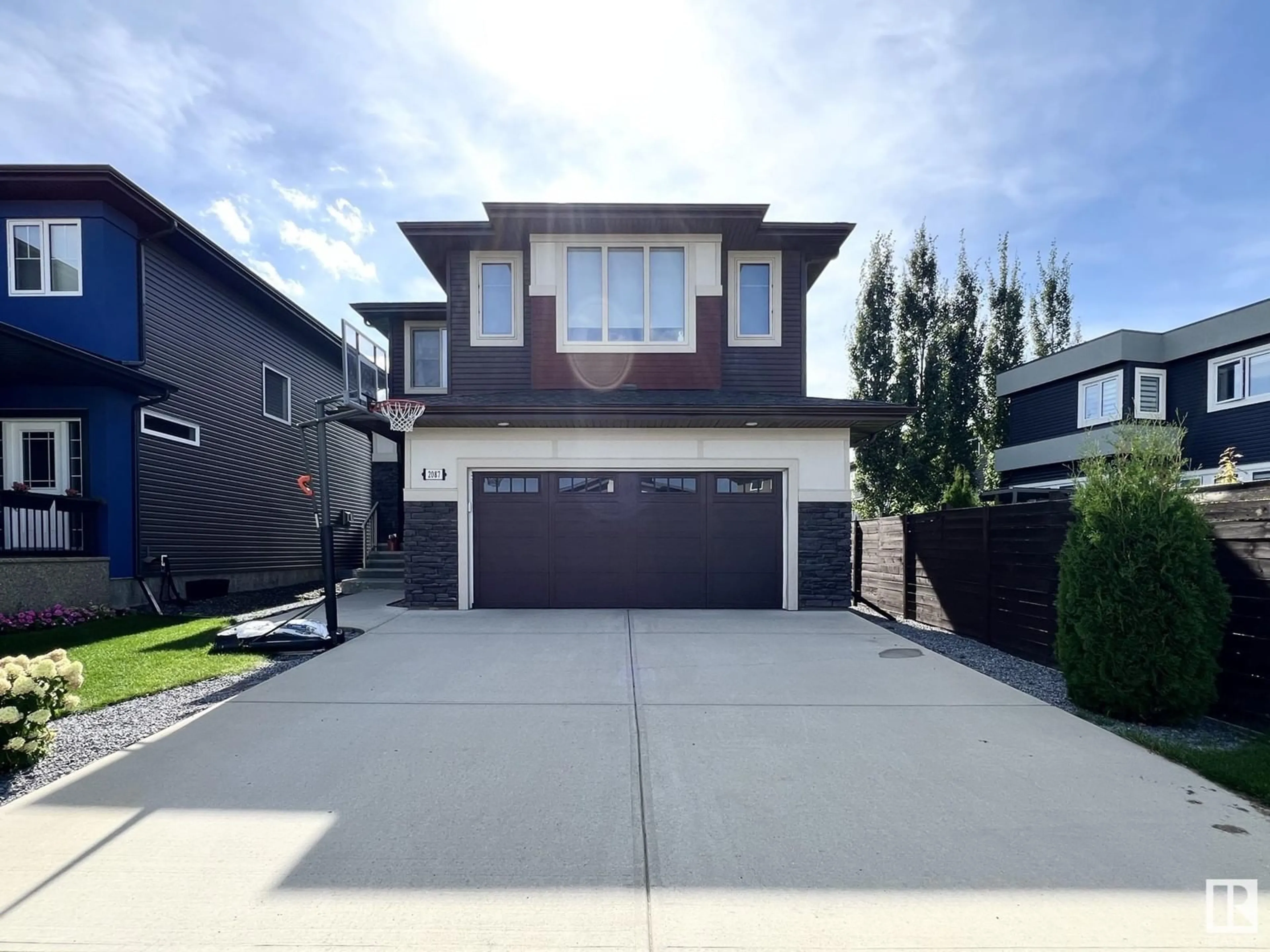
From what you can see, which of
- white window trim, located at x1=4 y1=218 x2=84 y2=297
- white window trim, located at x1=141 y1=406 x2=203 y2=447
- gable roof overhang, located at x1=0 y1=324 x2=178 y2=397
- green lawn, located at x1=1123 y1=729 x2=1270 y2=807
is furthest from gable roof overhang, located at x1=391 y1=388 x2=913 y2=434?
white window trim, located at x1=4 y1=218 x2=84 y2=297

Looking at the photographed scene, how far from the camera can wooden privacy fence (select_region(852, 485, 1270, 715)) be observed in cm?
479

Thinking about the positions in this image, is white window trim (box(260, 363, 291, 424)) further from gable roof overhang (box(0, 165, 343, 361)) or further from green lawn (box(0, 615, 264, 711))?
green lawn (box(0, 615, 264, 711))

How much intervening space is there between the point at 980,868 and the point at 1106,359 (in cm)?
1768

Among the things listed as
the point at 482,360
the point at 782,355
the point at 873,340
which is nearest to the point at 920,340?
the point at 873,340

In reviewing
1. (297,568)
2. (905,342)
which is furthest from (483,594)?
(905,342)

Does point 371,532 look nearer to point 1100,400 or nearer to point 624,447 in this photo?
point 624,447

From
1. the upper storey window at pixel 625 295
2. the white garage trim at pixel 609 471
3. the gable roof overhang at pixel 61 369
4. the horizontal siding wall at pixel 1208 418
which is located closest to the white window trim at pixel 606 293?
the upper storey window at pixel 625 295

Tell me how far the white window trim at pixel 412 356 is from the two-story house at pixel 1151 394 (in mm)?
13048

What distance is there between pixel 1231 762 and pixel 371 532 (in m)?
16.4

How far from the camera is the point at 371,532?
1653 cm

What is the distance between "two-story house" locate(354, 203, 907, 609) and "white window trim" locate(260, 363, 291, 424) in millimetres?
6744

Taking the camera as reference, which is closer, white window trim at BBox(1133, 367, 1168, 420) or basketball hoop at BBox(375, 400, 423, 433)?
basketball hoop at BBox(375, 400, 423, 433)

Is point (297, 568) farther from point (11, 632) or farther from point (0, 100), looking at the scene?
point (0, 100)

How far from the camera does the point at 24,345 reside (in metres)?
8.27
